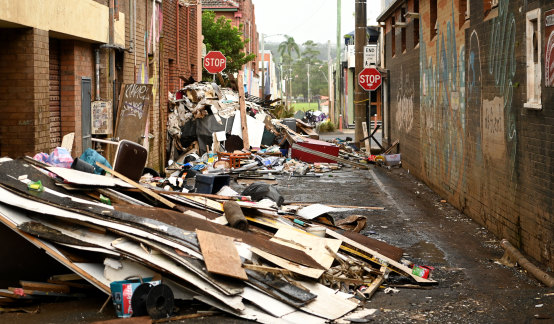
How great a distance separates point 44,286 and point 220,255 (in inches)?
67.1

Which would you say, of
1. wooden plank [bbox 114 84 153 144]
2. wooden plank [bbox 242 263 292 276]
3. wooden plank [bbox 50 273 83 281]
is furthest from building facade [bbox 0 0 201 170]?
wooden plank [bbox 242 263 292 276]

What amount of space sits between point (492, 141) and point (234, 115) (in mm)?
13570

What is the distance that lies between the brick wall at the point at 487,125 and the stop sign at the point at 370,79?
665 centimetres

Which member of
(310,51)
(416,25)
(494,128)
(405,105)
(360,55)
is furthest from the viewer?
(310,51)

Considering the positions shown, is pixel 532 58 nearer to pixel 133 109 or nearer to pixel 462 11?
pixel 462 11

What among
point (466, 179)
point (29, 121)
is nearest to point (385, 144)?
point (466, 179)

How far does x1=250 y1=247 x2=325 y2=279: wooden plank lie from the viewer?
7.33 m

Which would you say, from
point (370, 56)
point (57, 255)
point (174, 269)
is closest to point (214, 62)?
point (370, 56)

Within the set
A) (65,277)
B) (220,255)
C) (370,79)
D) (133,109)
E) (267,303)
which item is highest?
(370,79)

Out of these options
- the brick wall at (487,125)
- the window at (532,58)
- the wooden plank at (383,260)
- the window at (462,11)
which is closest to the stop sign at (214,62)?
the brick wall at (487,125)

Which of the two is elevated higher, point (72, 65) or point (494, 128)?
point (72, 65)

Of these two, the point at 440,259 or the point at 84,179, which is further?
the point at 440,259

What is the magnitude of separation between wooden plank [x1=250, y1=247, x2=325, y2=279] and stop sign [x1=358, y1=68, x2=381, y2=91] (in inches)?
756

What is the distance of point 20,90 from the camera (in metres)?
10.9
